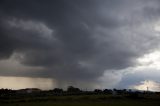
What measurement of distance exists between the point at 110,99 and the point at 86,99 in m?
8.65

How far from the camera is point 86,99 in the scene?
9756cm

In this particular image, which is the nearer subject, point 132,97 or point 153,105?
point 153,105

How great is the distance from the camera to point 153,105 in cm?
7475

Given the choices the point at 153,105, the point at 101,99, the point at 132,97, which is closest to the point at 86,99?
the point at 101,99

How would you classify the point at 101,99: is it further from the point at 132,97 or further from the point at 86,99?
the point at 132,97

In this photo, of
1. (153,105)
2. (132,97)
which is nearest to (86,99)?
(132,97)

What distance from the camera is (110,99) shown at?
9769 cm

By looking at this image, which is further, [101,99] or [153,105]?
[101,99]

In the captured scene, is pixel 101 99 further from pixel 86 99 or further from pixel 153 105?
pixel 153 105

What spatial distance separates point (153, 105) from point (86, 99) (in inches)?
1146

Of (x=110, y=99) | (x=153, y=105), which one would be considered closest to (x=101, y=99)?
(x=110, y=99)

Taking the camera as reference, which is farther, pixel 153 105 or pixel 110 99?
pixel 110 99

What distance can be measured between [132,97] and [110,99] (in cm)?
922

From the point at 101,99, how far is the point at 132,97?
1282 centimetres
